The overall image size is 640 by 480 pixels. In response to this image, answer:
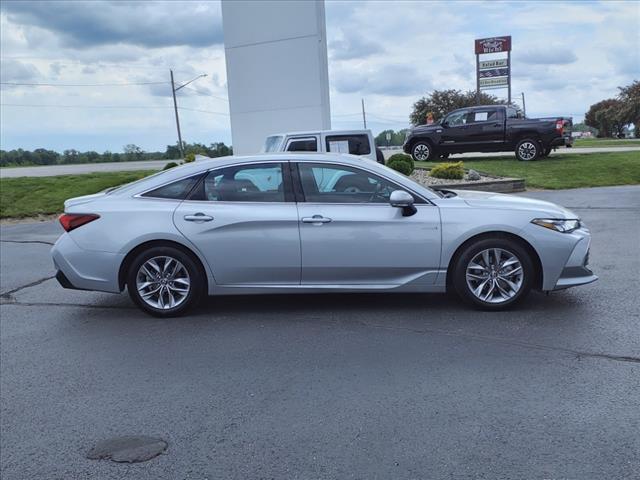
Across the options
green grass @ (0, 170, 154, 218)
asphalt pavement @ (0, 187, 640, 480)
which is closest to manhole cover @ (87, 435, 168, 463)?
asphalt pavement @ (0, 187, 640, 480)

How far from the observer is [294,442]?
3.21 metres

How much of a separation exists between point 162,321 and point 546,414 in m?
3.58

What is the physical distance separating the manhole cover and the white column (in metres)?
18.8

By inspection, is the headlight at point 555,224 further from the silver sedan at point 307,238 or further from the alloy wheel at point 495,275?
the alloy wheel at point 495,275

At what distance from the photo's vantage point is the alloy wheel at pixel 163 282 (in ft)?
18.1

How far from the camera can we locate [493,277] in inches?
209

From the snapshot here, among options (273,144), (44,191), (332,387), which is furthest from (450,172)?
(332,387)

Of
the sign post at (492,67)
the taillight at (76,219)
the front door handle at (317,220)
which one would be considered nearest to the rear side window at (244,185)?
the front door handle at (317,220)

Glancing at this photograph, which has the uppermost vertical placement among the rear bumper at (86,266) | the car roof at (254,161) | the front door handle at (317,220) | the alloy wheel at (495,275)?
the car roof at (254,161)

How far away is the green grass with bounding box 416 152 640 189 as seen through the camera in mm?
16828

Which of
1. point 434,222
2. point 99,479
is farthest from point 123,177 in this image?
point 99,479

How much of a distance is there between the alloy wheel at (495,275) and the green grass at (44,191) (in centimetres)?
1351

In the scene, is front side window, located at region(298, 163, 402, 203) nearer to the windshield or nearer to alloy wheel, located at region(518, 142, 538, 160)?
the windshield

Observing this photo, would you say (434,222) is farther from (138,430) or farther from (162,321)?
(138,430)
